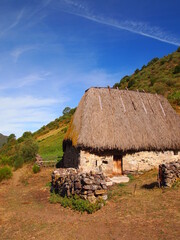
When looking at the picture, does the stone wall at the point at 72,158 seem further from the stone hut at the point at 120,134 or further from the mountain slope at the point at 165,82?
the mountain slope at the point at 165,82

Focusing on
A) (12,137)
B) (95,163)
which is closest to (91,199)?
(95,163)

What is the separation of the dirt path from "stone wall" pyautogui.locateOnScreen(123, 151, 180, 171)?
3.78 metres

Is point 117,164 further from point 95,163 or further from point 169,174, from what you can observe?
point 169,174

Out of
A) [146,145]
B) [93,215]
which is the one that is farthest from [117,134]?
[93,215]

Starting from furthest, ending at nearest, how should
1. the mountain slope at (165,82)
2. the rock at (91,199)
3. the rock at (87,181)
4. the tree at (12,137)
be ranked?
the tree at (12,137) < the mountain slope at (165,82) < the rock at (87,181) < the rock at (91,199)

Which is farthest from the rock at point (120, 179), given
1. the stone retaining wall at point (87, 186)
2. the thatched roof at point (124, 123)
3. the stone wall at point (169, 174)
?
the stone retaining wall at point (87, 186)

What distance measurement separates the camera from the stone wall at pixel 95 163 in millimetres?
13914

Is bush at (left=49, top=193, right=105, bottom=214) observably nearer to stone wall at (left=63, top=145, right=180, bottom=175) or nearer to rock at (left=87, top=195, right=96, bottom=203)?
rock at (left=87, top=195, right=96, bottom=203)

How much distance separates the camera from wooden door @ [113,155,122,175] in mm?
14822

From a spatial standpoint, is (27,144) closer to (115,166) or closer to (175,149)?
(115,166)

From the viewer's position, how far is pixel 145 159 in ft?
50.3

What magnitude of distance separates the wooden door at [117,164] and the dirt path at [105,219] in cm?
376

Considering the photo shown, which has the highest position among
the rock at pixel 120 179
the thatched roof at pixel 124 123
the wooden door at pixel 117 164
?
the thatched roof at pixel 124 123

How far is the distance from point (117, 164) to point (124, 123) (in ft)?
9.80
